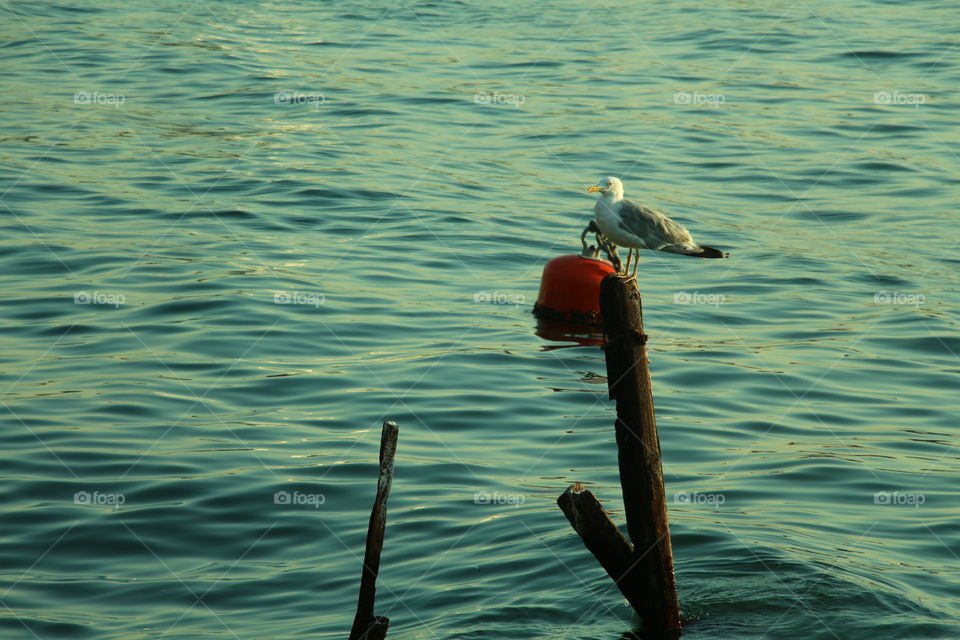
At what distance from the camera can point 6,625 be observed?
259 inches

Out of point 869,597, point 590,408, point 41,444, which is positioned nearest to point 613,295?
point 869,597

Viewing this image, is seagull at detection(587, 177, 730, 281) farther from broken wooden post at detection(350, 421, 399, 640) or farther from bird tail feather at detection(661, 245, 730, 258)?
broken wooden post at detection(350, 421, 399, 640)

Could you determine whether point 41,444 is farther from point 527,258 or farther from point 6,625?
point 527,258
